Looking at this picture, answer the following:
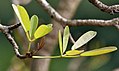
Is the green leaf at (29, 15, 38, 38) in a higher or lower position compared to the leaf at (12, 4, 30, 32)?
lower

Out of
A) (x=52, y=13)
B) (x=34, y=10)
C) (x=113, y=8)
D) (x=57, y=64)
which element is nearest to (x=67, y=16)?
(x=52, y=13)

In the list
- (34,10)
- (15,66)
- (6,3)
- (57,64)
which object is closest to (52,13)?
(15,66)

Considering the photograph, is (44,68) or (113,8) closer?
(113,8)

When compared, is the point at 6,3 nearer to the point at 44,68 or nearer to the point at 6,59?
the point at 6,59

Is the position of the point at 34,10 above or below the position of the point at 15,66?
below

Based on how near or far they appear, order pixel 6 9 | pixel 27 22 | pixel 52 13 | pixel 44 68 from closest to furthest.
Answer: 1. pixel 27 22
2. pixel 52 13
3. pixel 44 68
4. pixel 6 9

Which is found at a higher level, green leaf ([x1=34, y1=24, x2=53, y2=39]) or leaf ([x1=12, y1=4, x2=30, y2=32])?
leaf ([x1=12, y1=4, x2=30, y2=32])

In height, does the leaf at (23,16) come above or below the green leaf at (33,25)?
above

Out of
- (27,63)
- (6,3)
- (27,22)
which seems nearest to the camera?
(27,22)

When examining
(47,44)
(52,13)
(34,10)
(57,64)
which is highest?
(52,13)

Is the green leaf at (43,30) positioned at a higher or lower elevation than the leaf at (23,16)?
lower
